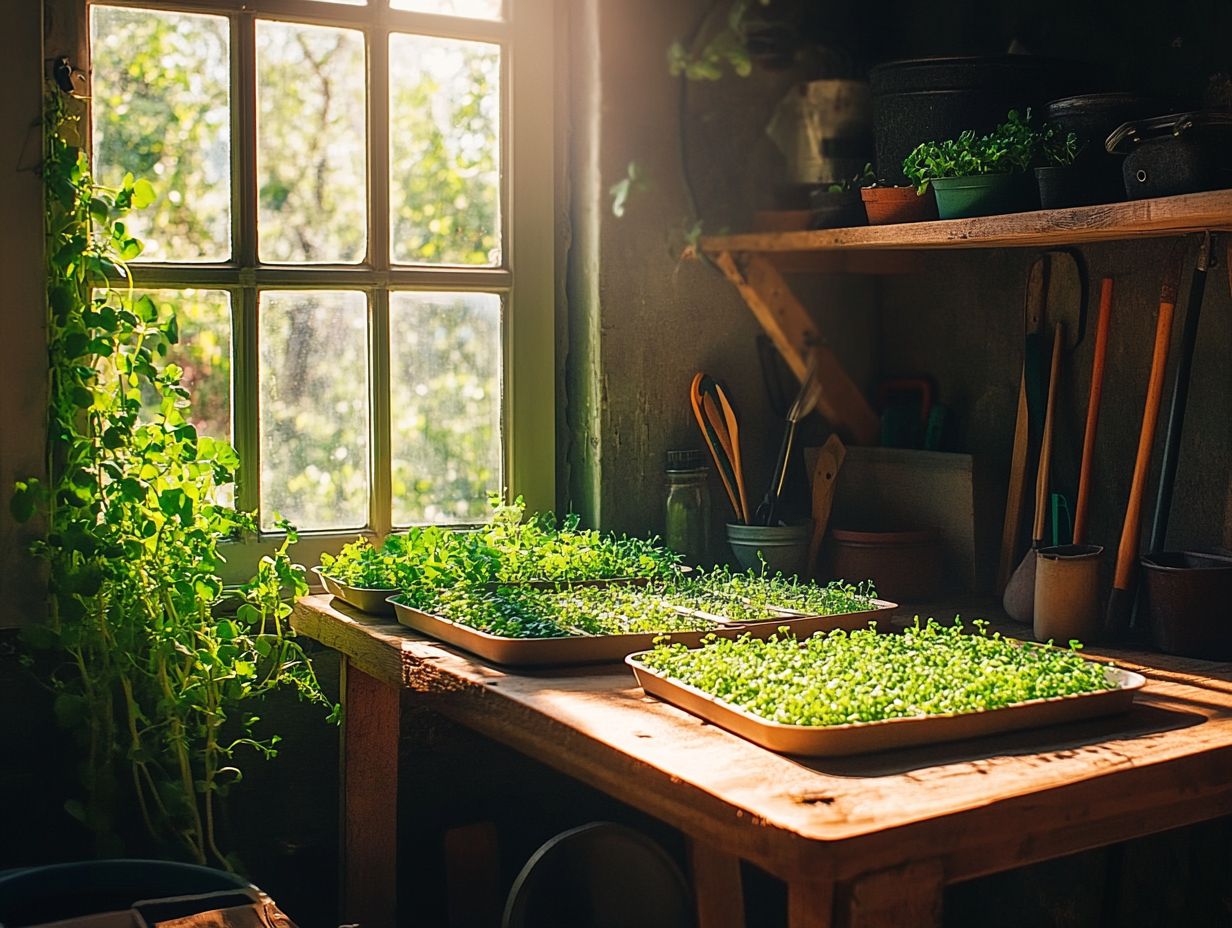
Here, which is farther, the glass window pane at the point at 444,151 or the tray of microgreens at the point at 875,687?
the glass window pane at the point at 444,151

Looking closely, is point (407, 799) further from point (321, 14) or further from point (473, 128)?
point (321, 14)

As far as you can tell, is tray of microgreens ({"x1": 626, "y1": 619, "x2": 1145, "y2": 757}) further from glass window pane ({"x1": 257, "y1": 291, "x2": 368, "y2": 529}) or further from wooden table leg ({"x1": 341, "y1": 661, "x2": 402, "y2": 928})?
glass window pane ({"x1": 257, "y1": 291, "x2": 368, "y2": 529})

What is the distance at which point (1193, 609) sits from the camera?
197 cm

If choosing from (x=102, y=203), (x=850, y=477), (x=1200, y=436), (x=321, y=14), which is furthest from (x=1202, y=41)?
(x=102, y=203)

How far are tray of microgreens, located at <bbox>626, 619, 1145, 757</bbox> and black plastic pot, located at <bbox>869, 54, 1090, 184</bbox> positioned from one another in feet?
2.83

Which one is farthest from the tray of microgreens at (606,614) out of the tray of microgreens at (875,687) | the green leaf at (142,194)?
the green leaf at (142,194)

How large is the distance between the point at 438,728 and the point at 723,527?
27.4 inches

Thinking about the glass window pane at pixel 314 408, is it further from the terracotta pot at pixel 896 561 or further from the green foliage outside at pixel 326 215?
the terracotta pot at pixel 896 561

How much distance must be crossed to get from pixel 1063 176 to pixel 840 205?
54 centimetres

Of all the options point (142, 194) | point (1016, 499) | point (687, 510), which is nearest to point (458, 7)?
point (142, 194)

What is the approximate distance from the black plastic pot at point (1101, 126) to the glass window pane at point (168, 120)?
1.45m

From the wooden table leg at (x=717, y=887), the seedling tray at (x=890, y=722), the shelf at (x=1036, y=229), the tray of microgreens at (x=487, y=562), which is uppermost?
the shelf at (x=1036, y=229)

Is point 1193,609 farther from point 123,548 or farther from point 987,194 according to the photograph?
point 123,548

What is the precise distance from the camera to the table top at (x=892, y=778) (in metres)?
1.28
